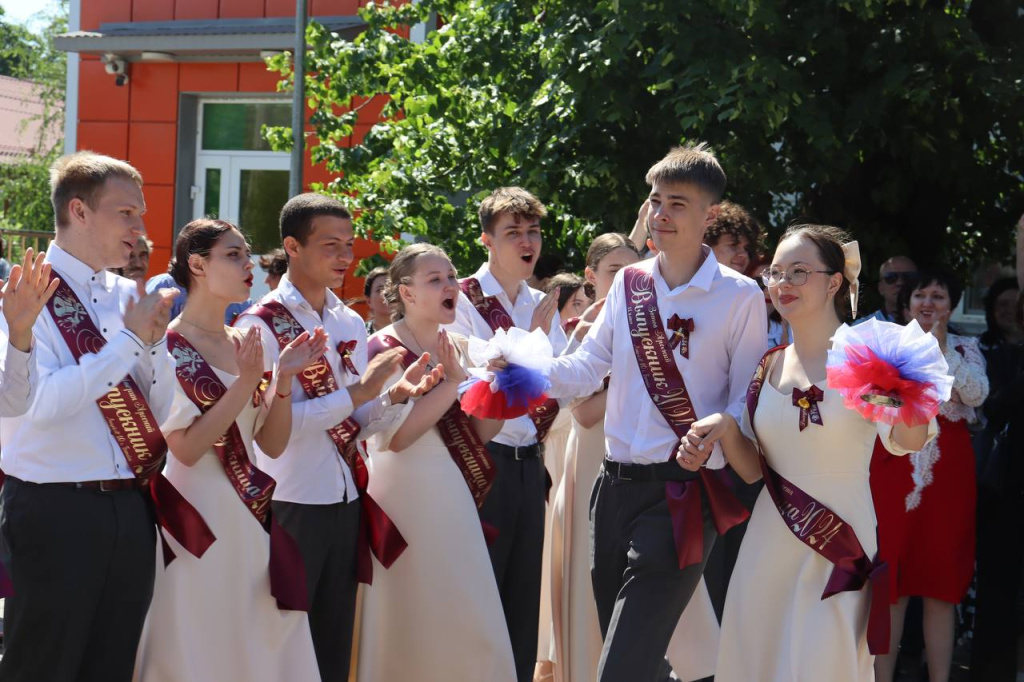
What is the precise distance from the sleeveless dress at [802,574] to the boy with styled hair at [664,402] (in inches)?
7.6

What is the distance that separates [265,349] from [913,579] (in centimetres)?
324

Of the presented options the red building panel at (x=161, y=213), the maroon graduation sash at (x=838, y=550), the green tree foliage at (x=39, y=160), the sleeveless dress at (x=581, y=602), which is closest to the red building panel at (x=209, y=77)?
the red building panel at (x=161, y=213)

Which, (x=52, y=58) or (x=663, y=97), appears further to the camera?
(x=52, y=58)

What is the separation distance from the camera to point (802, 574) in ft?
13.2

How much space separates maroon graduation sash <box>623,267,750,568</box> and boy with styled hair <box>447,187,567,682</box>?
3.29 ft

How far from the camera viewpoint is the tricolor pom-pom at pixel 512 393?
416 cm

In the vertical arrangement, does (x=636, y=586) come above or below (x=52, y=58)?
below

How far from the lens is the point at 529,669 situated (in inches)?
215

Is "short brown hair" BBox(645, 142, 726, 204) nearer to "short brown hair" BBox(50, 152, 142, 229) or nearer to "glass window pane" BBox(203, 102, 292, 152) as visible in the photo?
"short brown hair" BBox(50, 152, 142, 229)

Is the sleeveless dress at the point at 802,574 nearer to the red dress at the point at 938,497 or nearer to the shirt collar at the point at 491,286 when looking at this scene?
the shirt collar at the point at 491,286

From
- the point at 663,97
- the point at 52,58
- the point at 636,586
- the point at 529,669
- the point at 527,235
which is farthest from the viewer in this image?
the point at 52,58

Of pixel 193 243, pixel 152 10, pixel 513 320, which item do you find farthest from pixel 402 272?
pixel 152 10

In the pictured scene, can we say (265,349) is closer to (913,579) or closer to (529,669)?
(529,669)

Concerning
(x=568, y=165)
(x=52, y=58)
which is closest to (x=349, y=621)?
(x=568, y=165)
